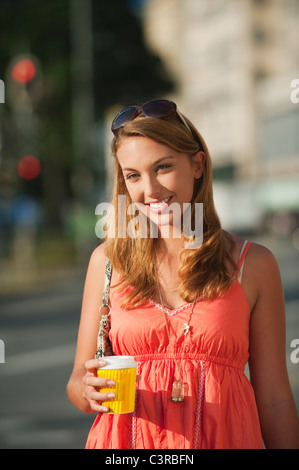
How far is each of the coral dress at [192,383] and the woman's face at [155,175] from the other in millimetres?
311

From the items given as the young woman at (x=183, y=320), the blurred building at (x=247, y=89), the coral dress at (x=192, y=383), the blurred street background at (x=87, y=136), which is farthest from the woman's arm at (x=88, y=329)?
the blurred building at (x=247, y=89)

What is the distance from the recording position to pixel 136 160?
1.91 meters

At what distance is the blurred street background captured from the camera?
288 inches

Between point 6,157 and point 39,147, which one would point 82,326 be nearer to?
point 6,157

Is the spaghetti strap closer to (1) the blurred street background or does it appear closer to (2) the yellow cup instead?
(2) the yellow cup

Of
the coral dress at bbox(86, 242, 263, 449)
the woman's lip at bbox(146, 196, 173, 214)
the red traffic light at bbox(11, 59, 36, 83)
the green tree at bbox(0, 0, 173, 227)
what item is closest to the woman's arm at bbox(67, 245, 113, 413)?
the coral dress at bbox(86, 242, 263, 449)

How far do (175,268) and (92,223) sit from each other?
25.5 m

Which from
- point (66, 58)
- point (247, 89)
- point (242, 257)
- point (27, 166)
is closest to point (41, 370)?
point (242, 257)

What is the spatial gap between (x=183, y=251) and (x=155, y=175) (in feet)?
0.91

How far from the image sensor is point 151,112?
1938 mm

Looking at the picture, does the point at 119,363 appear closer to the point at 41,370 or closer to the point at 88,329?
the point at 88,329

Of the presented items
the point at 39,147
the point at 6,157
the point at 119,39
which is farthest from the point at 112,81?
the point at 6,157

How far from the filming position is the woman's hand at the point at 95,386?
5.60ft

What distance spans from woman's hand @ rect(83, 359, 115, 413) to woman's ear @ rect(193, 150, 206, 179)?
701 mm
